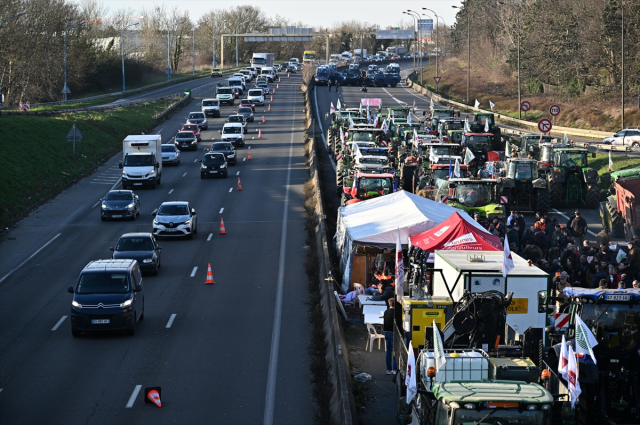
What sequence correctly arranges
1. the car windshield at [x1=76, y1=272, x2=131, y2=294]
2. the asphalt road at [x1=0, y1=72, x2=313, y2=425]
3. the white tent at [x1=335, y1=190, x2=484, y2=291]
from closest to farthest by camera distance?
the asphalt road at [x1=0, y1=72, x2=313, y2=425] → the car windshield at [x1=76, y1=272, x2=131, y2=294] → the white tent at [x1=335, y1=190, x2=484, y2=291]

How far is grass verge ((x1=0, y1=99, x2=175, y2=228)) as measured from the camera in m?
Answer: 39.3

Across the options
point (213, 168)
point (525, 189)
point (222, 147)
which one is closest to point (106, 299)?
point (525, 189)

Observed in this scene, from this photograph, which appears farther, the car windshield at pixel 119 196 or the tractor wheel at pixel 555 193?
the car windshield at pixel 119 196

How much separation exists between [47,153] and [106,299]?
30.9 meters

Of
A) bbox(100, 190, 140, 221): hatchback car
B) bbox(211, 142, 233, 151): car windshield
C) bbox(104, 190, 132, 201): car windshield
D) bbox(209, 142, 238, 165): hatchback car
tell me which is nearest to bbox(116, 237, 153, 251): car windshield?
bbox(100, 190, 140, 221): hatchback car

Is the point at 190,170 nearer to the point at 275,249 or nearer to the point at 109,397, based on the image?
the point at 275,249

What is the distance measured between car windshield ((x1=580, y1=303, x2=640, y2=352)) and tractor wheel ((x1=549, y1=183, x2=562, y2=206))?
2286 cm

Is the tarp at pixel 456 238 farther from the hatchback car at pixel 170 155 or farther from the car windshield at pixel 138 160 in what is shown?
the hatchback car at pixel 170 155

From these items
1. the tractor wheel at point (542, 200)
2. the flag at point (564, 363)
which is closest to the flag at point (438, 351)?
the flag at point (564, 363)

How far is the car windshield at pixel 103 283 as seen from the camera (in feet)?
64.3

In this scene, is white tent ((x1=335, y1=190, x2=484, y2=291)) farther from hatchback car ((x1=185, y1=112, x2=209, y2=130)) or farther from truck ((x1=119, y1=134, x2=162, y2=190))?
hatchback car ((x1=185, y1=112, x2=209, y2=130))

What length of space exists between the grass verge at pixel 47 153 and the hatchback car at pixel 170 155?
4228mm

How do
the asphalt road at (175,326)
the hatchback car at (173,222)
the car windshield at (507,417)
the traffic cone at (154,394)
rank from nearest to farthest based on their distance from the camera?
1. the car windshield at (507,417)
2. the traffic cone at (154,394)
3. the asphalt road at (175,326)
4. the hatchback car at (173,222)

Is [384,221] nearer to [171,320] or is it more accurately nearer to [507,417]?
[171,320]
